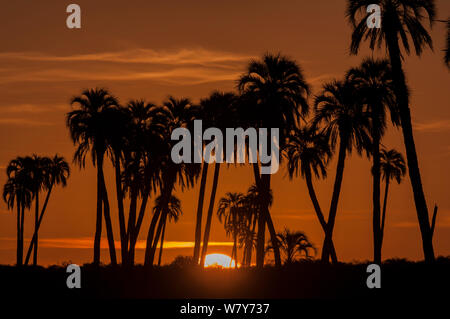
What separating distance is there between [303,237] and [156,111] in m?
31.6

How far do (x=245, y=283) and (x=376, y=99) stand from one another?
18273 millimetres

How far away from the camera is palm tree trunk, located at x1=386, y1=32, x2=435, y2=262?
43.5m

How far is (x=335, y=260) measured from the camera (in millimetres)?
60469

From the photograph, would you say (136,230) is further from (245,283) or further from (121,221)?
(245,283)

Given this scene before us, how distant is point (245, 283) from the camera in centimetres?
4634

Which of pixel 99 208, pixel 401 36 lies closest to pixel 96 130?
pixel 99 208

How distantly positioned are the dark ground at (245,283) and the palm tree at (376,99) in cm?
706

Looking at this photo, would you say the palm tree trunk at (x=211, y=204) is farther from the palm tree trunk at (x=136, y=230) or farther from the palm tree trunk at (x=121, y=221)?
the palm tree trunk at (x=121, y=221)

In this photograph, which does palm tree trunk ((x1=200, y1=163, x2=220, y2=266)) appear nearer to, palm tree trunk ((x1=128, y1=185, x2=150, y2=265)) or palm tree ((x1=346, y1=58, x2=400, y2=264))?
palm tree trunk ((x1=128, y1=185, x2=150, y2=265))

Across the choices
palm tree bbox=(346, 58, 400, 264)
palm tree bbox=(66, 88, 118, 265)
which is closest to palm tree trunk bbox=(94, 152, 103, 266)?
palm tree bbox=(66, 88, 118, 265)

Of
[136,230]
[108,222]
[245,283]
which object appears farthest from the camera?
[136,230]

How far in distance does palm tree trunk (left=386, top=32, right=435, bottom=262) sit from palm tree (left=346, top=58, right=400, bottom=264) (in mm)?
9703
